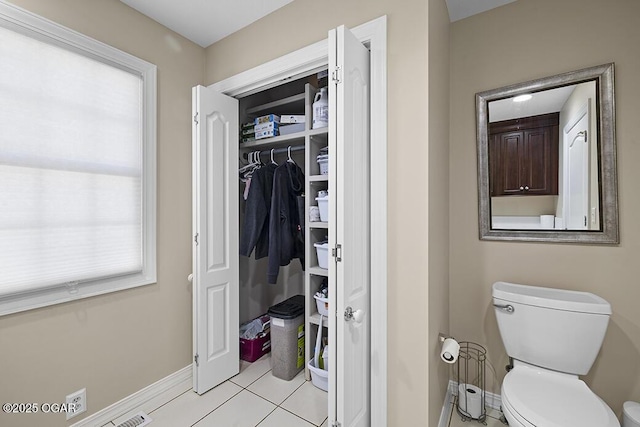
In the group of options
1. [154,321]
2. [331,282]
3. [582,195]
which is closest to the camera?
[331,282]

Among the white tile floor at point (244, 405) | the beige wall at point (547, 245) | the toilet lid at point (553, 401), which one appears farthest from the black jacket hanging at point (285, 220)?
the toilet lid at point (553, 401)

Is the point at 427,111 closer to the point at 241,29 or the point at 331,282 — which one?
the point at 331,282

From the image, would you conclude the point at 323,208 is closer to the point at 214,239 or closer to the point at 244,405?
the point at 214,239

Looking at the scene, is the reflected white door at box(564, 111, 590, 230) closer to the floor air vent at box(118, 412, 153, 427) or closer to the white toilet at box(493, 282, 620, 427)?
the white toilet at box(493, 282, 620, 427)

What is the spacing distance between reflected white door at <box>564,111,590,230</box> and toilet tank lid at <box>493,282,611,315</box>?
369 millimetres

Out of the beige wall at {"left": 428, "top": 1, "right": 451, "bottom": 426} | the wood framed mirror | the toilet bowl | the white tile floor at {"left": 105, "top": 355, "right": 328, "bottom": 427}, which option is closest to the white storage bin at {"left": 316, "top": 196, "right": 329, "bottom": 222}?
the beige wall at {"left": 428, "top": 1, "right": 451, "bottom": 426}

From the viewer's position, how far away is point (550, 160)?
5.53 feet

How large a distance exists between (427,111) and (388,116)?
0.19 m

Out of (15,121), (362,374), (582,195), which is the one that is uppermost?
(15,121)

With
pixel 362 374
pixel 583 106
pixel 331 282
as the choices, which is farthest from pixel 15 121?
pixel 583 106

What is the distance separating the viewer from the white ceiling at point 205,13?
1805 mm

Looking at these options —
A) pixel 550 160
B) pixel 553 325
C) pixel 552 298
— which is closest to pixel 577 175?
pixel 550 160

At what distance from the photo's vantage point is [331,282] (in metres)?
1.23

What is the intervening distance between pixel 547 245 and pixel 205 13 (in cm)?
258
